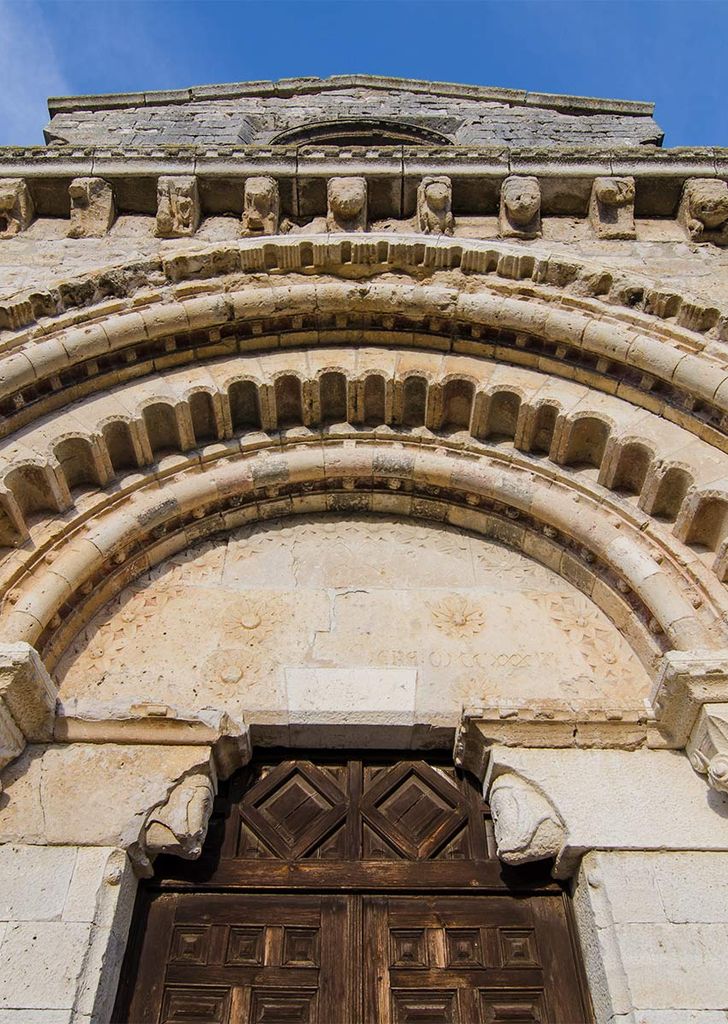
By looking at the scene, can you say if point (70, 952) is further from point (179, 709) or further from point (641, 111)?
point (641, 111)

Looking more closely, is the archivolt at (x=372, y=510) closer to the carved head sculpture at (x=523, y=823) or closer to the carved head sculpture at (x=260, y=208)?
the carved head sculpture at (x=523, y=823)

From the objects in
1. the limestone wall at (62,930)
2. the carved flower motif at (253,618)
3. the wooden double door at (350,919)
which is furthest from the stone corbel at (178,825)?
the carved flower motif at (253,618)

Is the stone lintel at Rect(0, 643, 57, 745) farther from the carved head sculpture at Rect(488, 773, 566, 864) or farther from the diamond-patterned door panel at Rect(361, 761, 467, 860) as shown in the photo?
the carved head sculpture at Rect(488, 773, 566, 864)

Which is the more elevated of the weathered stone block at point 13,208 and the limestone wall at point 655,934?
the weathered stone block at point 13,208

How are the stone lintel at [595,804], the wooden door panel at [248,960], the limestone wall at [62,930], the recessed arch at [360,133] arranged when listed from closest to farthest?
the limestone wall at [62,930]
the wooden door panel at [248,960]
the stone lintel at [595,804]
the recessed arch at [360,133]

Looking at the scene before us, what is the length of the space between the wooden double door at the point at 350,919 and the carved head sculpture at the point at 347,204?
360 centimetres

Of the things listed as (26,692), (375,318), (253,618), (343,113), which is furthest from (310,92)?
(26,692)

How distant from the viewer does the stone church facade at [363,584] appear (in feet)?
12.4

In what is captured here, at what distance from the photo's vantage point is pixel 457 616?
195 inches

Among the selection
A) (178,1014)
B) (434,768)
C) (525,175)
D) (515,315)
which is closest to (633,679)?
(434,768)

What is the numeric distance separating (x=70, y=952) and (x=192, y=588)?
2.09 metres

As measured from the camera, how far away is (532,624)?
4930 millimetres

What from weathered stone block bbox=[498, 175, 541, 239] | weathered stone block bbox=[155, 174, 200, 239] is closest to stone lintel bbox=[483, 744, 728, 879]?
weathered stone block bbox=[498, 175, 541, 239]

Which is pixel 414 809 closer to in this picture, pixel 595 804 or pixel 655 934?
pixel 595 804
